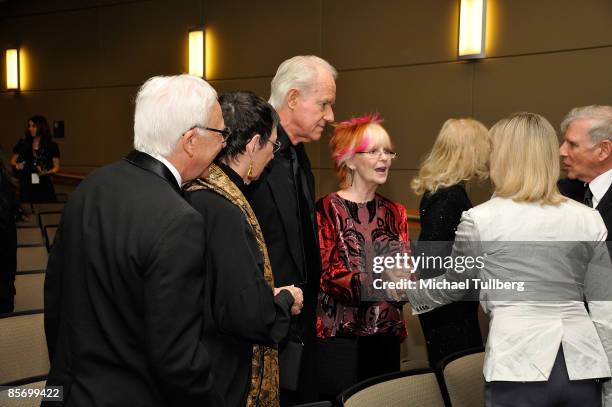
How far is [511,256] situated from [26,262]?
3.22 metres

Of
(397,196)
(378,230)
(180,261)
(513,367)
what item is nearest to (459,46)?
(397,196)

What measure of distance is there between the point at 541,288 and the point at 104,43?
23.7 feet

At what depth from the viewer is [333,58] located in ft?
19.4

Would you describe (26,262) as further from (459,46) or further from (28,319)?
(459,46)

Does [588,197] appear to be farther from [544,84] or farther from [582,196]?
[544,84]

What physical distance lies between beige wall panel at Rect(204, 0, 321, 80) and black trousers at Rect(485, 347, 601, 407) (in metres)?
4.63

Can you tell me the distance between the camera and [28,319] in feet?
7.86

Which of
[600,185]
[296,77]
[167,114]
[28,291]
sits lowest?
[28,291]

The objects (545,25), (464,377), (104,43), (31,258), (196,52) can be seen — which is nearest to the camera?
(464,377)

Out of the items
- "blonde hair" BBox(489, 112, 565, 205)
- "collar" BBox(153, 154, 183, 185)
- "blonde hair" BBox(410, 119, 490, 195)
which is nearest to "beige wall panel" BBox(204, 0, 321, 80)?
"blonde hair" BBox(410, 119, 490, 195)

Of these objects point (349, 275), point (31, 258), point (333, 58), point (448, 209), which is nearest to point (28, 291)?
point (31, 258)

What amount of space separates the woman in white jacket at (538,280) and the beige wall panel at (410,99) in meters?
3.32

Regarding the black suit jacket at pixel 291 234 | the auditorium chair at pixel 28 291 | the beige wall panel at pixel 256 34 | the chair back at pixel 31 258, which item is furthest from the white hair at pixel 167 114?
the beige wall panel at pixel 256 34

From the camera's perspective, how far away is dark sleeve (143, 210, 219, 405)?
4.10 feet
